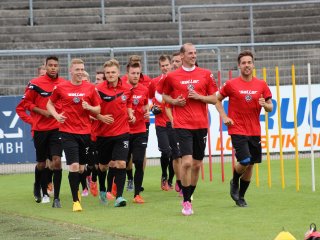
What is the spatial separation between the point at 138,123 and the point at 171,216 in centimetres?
332

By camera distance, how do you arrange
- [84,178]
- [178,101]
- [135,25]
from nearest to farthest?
[178,101], [84,178], [135,25]

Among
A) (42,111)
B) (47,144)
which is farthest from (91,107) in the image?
(47,144)

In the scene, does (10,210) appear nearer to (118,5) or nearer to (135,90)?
(135,90)

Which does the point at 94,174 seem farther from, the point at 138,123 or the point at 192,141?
the point at 192,141

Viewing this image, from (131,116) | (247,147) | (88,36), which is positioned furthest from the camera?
(88,36)

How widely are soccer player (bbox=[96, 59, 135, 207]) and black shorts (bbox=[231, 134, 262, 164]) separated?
1885 mm

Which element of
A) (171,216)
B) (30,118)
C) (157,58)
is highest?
(157,58)

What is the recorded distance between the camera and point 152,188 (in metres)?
19.3

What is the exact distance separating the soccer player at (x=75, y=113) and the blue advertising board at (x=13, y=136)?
27.8ft

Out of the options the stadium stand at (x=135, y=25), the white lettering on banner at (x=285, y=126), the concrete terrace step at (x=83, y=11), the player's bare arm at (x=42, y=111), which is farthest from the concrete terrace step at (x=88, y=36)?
the player's bare arm at (x=42, y=111)

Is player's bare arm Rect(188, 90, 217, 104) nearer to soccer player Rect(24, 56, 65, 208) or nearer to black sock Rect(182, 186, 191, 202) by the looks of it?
black sock Rect(182, 186, 191, 202)

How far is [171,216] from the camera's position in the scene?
14.3m

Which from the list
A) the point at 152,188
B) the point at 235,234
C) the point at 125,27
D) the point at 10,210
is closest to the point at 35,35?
the point at 125,27

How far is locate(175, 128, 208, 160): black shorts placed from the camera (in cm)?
1453
